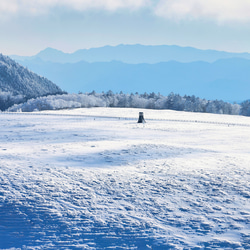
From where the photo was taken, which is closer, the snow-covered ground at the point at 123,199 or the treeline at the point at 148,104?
the snow-covered ground at the point at 123,199

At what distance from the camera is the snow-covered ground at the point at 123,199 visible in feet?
22.0

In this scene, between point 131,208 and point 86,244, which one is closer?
point 86,244

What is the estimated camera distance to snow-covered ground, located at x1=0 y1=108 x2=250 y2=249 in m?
6.70

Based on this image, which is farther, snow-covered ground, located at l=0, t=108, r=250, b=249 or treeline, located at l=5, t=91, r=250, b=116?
treeline, located at l=5, t=91, r=250, b=116

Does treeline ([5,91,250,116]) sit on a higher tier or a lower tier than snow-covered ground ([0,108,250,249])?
higher

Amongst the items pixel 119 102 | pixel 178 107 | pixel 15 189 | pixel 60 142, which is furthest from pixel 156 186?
pixel 119 102

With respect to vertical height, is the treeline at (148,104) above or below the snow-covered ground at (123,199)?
above

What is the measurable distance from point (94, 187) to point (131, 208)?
1697 mm

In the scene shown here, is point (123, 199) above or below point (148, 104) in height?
below

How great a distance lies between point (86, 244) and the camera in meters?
6.42

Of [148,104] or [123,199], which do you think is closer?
[123,199]

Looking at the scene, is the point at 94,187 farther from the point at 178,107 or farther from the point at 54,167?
the point at 178,107

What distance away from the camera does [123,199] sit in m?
8.59

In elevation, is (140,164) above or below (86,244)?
above
